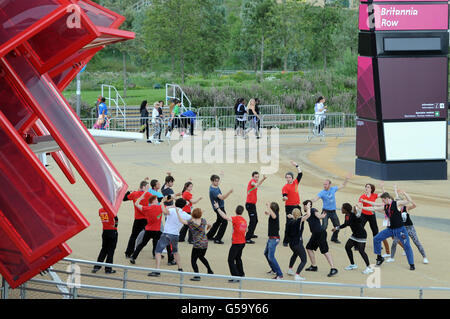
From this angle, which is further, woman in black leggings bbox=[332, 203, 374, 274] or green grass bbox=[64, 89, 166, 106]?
green grass bbox=[64, 89, 166, 106]

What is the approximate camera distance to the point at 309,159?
30.6 metres

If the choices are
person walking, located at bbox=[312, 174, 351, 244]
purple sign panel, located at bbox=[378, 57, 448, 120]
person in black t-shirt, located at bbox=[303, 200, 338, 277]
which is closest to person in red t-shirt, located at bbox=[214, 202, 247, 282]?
person in black t-shirt, located at bbox=[303, 200, 338, 277]

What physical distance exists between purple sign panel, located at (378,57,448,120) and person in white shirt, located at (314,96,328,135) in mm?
9425

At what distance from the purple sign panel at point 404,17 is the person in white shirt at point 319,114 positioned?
951 cm

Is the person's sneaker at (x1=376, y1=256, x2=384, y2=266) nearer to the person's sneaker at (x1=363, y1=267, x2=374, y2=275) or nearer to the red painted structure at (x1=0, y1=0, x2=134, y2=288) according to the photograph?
the person's sneaker at (x1=363, y1=267, x2=374, y2=275)

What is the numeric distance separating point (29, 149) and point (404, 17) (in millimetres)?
17328

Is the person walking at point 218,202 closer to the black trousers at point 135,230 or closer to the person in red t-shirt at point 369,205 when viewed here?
the black trousers at point 135,230

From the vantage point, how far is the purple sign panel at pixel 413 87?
981 inches

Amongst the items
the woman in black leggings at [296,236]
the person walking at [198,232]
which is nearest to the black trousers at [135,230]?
the person walking at [198,232]

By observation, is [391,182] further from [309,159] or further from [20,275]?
[20,275]

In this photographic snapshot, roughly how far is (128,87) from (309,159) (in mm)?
26492

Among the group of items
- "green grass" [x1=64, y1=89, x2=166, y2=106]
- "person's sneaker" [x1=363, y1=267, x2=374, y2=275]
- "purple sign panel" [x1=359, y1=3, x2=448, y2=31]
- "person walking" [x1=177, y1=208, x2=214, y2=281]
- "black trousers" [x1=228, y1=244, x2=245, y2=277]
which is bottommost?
"person's sneaker" [x1=363, y1=267, x2=374, y2=275]

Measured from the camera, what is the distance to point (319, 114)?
34.7 m

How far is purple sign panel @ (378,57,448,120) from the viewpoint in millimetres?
24906
